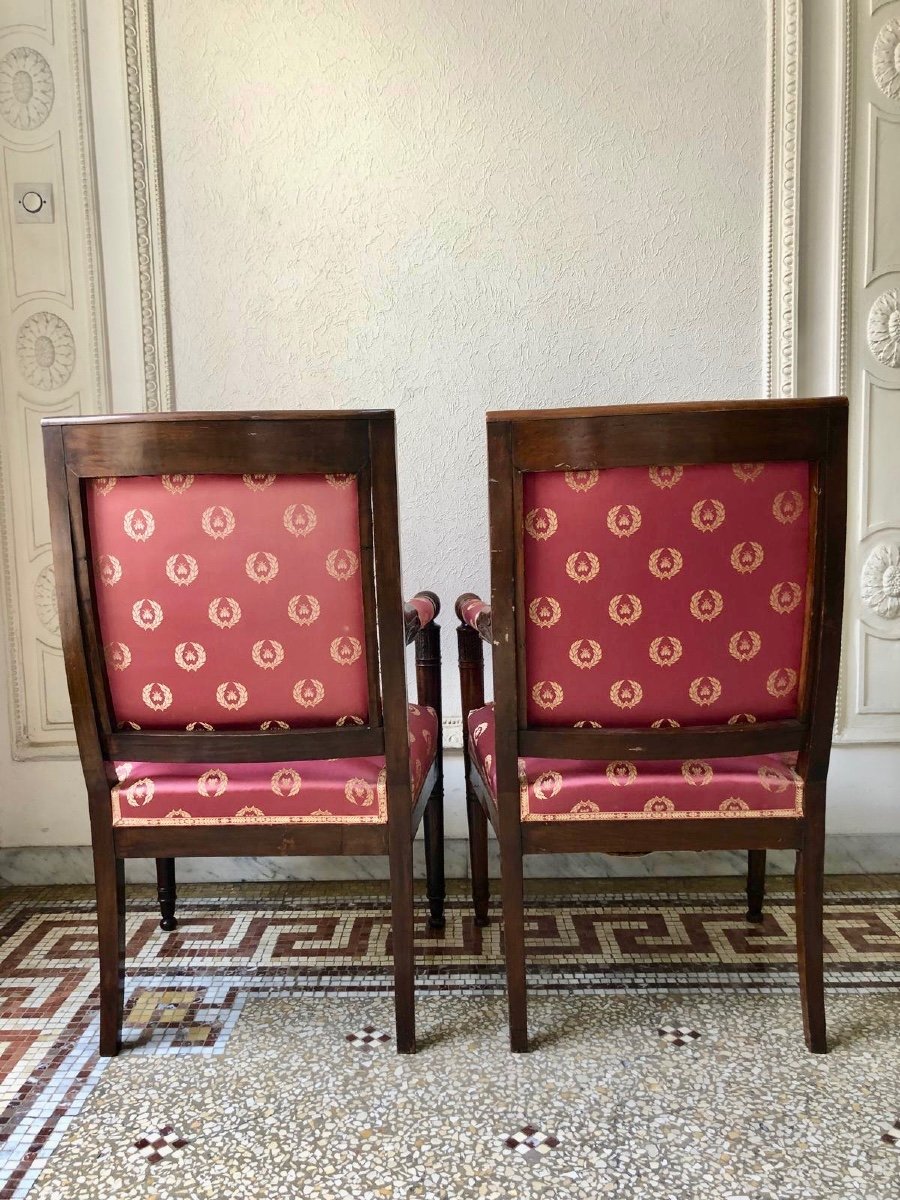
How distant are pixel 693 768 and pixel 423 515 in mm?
1106

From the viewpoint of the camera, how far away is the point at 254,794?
5.32 ft

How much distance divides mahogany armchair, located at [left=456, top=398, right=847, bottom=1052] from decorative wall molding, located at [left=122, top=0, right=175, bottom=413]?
1.32m

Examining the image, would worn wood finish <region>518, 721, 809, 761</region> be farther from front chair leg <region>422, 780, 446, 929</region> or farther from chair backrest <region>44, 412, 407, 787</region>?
front chair leg <region>422, 780, 446, 929</region>

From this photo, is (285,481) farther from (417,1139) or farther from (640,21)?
(640,21)

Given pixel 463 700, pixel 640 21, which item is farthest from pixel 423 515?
pixel 640 21

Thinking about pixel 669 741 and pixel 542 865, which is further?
pixel 542 865

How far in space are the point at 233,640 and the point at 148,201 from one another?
1435mm

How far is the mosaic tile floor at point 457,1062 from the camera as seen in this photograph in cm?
135

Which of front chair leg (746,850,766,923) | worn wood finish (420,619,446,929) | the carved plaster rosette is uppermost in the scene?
the carved plaster rosette

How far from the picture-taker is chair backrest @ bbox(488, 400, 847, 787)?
4.76ft

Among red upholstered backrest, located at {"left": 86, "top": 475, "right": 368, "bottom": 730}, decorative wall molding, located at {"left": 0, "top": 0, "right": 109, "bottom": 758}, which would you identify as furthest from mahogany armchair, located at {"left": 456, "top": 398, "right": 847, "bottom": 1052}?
Answer: decorative wall molding, located at {"left": 0, "top": 0, "right": 109, "bottom": 758}

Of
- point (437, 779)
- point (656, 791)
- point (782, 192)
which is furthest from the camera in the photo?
point (782, 192)

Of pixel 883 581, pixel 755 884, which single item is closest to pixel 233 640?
pixel 755 884

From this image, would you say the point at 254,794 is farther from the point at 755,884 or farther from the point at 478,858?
the point at 755,884
